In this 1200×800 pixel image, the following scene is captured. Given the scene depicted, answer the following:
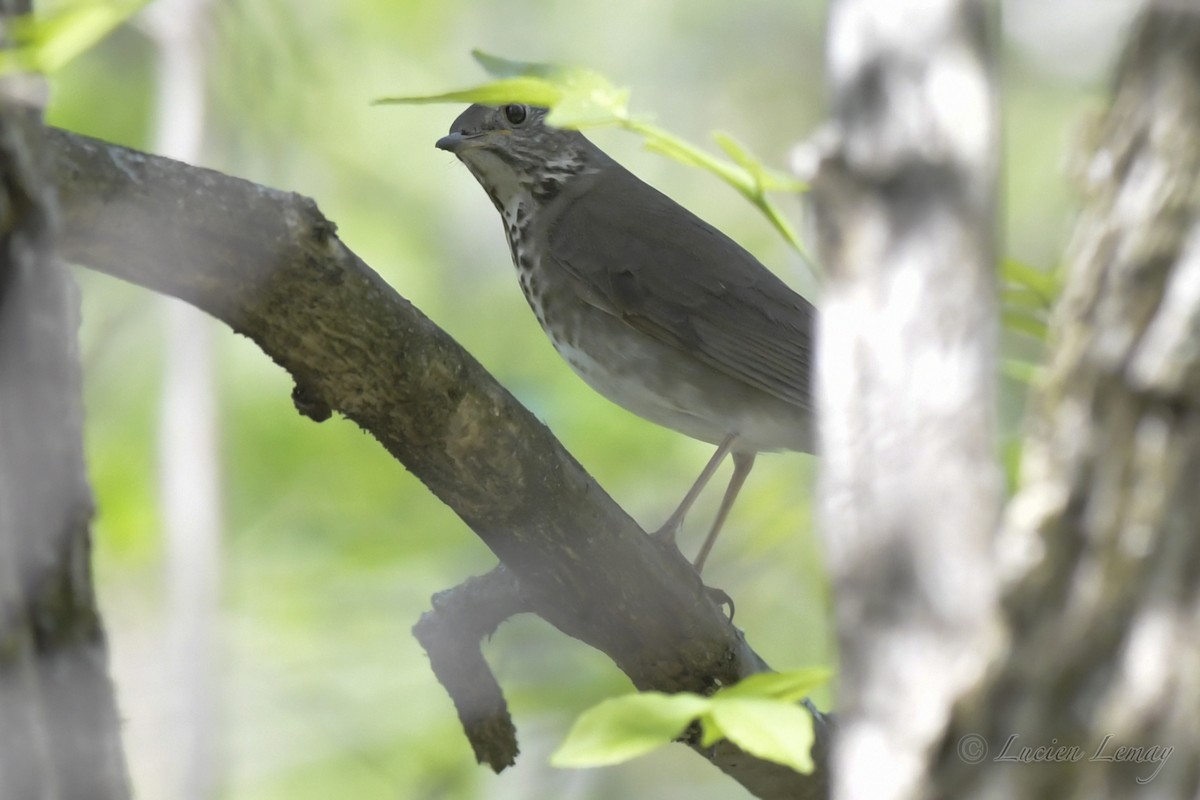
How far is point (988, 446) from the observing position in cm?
135

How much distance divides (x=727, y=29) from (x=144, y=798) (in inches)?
232

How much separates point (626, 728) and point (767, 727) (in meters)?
0.14

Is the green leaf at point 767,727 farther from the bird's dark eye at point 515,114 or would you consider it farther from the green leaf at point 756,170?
the bird's dark eye at point 515,114

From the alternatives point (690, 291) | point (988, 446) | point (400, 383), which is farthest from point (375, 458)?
point (988, 446)

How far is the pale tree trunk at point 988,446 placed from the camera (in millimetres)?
1185

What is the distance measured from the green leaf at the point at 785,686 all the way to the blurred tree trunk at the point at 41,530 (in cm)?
72

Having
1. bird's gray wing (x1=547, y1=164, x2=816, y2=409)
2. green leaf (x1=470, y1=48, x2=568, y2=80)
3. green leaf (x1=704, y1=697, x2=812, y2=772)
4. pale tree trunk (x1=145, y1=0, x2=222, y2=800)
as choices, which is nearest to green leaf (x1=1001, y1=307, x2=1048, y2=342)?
green leaf (x1=470, y1=48, x2=568, y2=80)

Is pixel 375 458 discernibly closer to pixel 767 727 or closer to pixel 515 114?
pixel 515 114

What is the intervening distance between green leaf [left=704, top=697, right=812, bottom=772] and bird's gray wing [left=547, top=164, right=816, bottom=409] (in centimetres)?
271

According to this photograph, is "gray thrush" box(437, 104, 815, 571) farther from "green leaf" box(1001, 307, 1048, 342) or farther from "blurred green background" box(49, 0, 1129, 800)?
"green leaf" box(1001, 307, 1048, 342)

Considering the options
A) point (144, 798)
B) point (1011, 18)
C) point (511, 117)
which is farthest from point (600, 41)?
point (144, 798)

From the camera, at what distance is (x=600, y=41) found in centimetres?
827

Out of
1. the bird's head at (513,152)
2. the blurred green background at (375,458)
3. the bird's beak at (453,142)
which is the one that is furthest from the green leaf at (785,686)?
the bird's head at (513,152)

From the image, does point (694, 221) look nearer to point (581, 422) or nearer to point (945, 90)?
point (581, 422)
